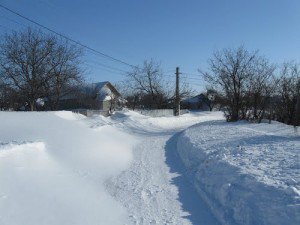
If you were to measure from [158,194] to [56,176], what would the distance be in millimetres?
2548

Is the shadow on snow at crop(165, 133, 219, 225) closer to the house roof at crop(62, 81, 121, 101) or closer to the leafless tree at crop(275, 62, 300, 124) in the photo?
the leafless tree at crop(275, 62, 300, 124)

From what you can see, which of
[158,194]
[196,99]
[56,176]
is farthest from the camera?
[196,99]

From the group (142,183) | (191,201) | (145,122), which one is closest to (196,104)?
(145,122)

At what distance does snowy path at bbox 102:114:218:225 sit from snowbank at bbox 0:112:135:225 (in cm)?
32

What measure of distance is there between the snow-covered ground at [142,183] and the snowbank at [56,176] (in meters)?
0.02

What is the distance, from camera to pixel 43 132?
1417 centimetres

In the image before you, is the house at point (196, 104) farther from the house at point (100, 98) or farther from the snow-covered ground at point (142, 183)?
the snow-covered ground at point (142, 183)

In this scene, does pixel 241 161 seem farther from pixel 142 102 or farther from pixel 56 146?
pixel 142 102

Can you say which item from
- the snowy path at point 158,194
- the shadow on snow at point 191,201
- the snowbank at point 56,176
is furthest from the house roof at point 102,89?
the shadow on snow at point 191,201

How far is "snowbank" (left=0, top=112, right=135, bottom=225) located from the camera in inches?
262

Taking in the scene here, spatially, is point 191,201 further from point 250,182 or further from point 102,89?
point 102,89

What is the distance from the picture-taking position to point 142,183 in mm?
9406

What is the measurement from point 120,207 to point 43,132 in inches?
298

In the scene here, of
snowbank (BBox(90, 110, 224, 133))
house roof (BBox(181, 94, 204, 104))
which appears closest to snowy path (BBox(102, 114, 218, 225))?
snowbank (BBox(90, 110, 224, 133))
